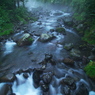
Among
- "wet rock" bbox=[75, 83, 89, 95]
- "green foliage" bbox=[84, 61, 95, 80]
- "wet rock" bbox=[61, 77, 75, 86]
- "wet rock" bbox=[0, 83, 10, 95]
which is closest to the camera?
"wet rock" bbox=[0, 83, 10, 95]

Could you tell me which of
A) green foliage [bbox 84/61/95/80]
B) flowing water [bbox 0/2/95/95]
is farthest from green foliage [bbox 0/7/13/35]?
green foliage [bbox 84/61/95/80]

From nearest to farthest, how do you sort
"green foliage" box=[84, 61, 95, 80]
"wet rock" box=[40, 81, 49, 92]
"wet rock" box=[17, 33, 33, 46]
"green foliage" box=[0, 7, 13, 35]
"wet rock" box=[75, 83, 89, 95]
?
"wet rock" box=[75, 83, 89, 95]
"wet rock" box=[40, 81, 49, 92]
"green foliage" box=[84, 61, 95, 80]
"wet rock" box=[17, 33, 33, 46]
"green foliage" box=[0, 7, 13, 35]

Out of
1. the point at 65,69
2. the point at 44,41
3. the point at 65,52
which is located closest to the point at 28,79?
the point at 65,69

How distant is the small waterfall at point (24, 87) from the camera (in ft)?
21.0

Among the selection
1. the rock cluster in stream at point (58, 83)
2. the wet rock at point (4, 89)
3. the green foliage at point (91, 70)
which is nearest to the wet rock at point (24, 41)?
the rock cluster in stream at point (58, 83)

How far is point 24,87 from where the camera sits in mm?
6785

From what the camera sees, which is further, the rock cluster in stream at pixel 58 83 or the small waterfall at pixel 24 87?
the small waterfall at pixel 24 87

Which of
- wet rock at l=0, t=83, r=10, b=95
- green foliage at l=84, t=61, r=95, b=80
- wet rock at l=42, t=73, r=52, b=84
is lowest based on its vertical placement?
wet rock at l=0, t=83, r=10, b=95

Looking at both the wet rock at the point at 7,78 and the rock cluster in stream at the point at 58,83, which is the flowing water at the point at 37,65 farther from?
the wet rock at the point at 7,78

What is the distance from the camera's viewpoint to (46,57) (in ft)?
30.0

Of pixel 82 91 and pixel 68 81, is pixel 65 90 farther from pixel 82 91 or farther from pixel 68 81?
pixel 82 91

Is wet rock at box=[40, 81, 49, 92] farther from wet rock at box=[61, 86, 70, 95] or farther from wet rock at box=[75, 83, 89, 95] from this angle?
wet rock at box=[75, 83, 89, 95]

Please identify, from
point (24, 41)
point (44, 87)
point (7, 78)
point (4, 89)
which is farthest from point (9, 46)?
point (44, 87)

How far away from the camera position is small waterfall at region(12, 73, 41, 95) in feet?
21.0
